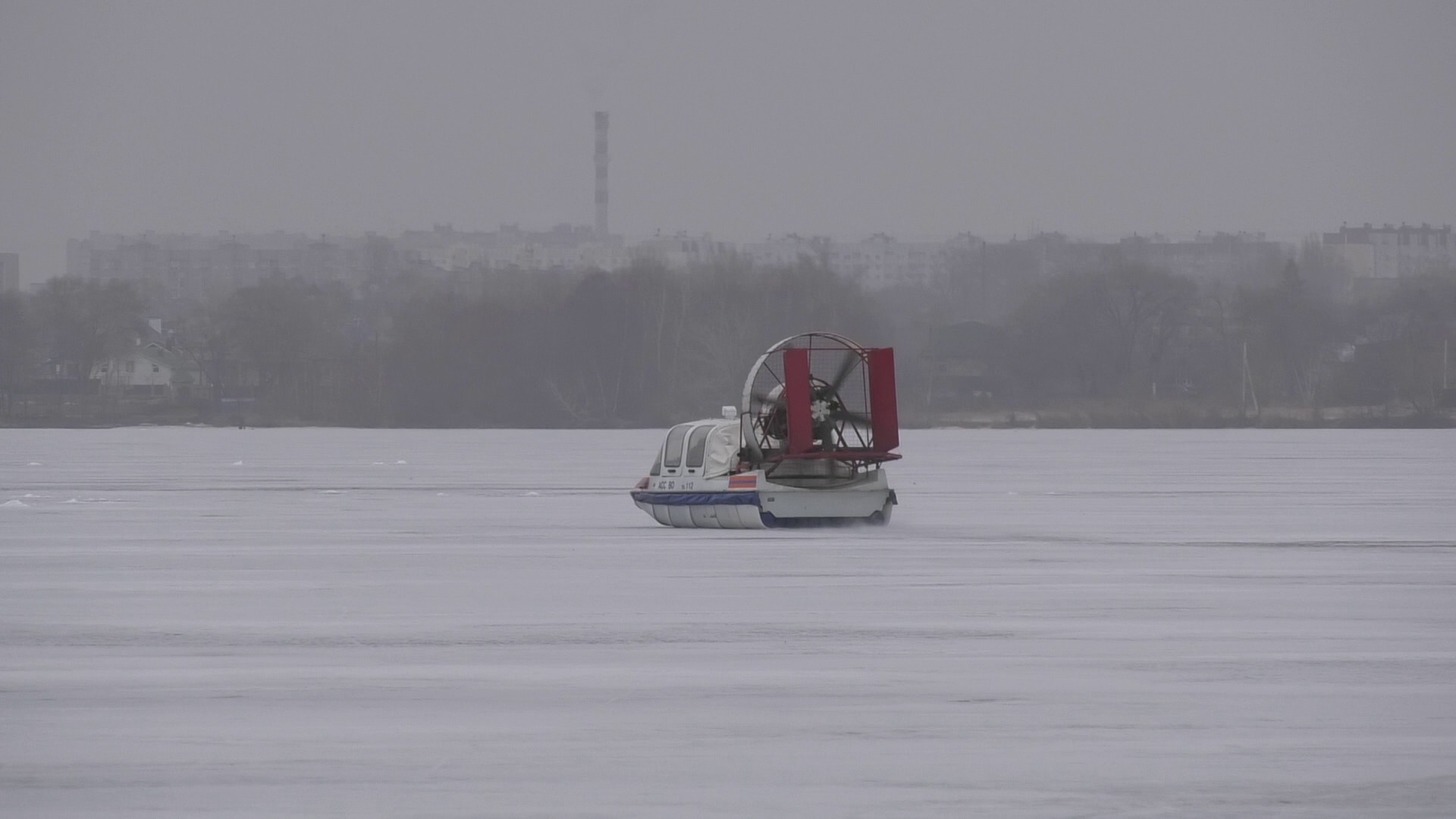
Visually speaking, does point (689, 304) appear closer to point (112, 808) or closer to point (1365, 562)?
point (1365, 562)

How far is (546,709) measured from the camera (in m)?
11.0

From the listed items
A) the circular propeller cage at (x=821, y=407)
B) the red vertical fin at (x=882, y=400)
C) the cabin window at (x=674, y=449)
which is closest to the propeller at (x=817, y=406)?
the circular propeller cage at (x=821, y=407)

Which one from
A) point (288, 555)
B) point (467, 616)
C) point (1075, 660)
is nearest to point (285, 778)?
point (1075, 660)

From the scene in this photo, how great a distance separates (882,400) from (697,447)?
249cm

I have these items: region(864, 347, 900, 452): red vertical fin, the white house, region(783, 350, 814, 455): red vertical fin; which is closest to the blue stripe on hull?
region(783, 350, 814, 455): red vertical fin

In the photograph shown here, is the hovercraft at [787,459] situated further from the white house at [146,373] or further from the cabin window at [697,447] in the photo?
the white house at [146,373]

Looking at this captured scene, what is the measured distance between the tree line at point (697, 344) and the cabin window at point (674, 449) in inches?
3436

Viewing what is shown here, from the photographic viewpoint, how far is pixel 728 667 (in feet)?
41.4

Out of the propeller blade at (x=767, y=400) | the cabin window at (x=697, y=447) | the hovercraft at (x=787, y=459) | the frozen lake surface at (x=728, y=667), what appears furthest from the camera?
the propeller blade at (x=767, y=400)

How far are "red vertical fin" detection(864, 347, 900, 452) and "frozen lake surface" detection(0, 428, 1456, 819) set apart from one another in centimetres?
123

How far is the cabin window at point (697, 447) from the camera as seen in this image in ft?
92.7

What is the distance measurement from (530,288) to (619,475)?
85.2m

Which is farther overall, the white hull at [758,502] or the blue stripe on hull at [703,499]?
the white hull at [758,502]

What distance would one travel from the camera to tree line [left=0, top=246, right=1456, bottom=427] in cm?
12244
